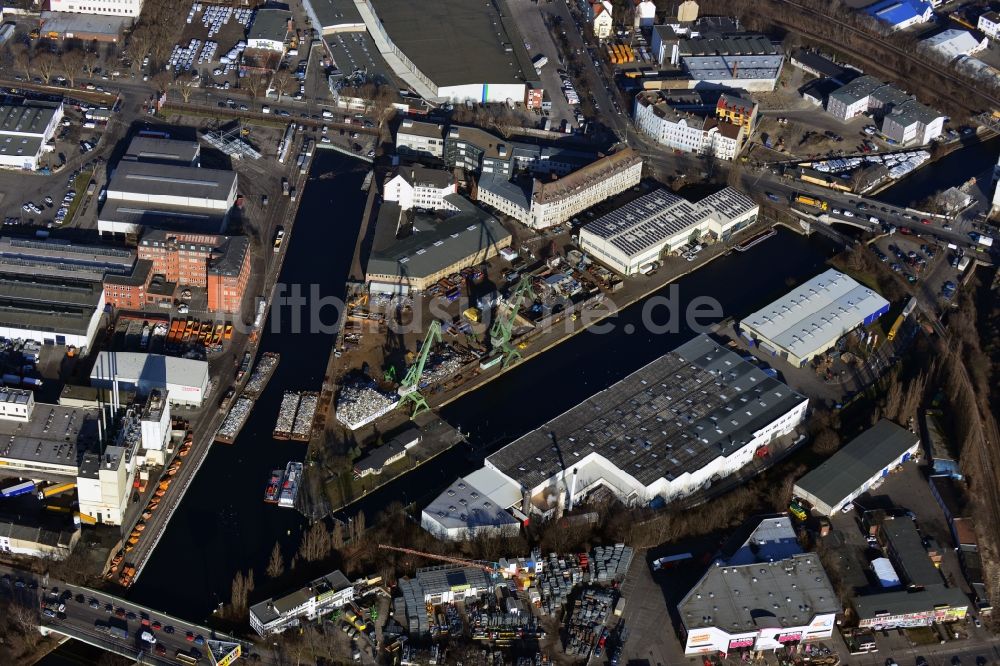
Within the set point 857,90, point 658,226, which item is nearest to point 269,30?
point 658,226

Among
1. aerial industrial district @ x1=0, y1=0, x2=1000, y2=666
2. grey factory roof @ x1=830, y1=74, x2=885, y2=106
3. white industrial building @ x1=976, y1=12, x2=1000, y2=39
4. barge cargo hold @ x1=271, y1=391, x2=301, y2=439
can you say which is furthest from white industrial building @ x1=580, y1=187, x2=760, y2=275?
white industrial building @ x1=976, y1=12, x2=1000, y2=39

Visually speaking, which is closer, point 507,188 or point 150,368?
point 150,368

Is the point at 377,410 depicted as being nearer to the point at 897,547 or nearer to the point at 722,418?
the point at 722,418

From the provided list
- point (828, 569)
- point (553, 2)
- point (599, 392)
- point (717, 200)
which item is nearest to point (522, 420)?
point (599, 392)

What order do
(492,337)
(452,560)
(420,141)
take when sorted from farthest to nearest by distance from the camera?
1. (420,141)
2. (492,337)
3. (452,560)

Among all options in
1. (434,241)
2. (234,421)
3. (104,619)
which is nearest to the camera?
(104,619)

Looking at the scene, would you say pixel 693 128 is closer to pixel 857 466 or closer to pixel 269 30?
pixel 857 466

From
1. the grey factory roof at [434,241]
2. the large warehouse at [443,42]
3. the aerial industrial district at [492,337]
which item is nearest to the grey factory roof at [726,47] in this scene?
the aerial industrial district at [492,337]

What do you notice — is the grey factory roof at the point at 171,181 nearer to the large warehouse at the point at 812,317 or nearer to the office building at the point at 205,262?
the office building at the point at 205,262
